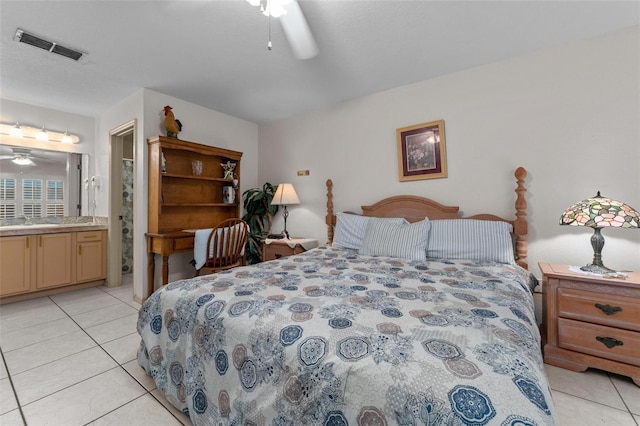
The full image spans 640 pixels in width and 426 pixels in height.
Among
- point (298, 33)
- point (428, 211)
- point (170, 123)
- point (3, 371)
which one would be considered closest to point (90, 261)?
point (3, 371)

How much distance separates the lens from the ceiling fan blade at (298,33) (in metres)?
1.75

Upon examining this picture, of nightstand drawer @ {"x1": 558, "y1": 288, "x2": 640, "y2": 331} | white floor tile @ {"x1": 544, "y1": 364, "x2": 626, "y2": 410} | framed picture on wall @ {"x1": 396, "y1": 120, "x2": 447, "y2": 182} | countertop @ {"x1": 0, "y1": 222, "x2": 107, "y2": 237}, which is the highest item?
framed picture on wall @ {"x1": 396, "y1": 120, "x2": 447, "y2": 182}

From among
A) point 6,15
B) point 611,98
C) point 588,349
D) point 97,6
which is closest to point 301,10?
point 97,6

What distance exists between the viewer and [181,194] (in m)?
3.44

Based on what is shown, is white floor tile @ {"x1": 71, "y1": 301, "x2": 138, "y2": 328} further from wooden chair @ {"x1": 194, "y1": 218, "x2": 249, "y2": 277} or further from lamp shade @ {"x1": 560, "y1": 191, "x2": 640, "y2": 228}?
lamp shade @ {"x1": 560, "y1": 191, "x2": 640, "y2": 228}

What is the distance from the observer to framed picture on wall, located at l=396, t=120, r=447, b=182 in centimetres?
273

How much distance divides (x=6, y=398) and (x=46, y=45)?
8.25 feet

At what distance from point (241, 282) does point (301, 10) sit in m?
1.78

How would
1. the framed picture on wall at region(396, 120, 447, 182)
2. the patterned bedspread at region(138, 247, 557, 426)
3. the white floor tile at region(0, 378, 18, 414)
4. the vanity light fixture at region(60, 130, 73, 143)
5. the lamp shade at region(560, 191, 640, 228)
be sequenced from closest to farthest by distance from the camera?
1. the patterned bedspread at region(138, 247, 557, 426)
2. the white floor tile at region(0, 378, 18, 414)
3. the lamp shade at region(560, 191, 640, 228)
4. the framed picture on wall at region(396, 120, 447, 182)
5. the vanity light fixture at region(60, 130, 73, 143)

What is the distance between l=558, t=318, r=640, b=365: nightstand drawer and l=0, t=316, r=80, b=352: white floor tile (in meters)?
3.83

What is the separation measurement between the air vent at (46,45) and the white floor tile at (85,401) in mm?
2526

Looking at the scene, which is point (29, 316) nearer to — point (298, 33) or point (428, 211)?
point (298, 33)

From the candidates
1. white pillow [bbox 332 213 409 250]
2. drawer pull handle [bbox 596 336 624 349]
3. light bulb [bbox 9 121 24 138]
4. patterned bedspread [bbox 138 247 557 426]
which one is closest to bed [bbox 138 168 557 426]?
patterned bedspread [bbox 138 247 557 426]

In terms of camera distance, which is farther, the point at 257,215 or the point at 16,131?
the point at 257,215
